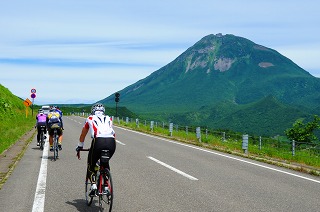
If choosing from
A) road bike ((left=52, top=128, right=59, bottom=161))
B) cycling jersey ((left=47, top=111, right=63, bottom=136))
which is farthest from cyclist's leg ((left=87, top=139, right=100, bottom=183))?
cycling jersey ((left=47, top=111, right=63, bottom=136))

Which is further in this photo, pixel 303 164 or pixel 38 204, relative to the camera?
pixel 303 164

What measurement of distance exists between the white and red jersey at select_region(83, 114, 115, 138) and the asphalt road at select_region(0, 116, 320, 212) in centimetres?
126

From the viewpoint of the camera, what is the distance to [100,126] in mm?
5910

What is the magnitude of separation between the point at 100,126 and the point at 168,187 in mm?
2662

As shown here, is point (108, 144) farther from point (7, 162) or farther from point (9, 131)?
point (9, 131)

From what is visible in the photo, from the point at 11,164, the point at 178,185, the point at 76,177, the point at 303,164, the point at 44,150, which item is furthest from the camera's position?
the point at 44,150

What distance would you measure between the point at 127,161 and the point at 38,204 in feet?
19.2

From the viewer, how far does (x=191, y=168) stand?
35.3ft

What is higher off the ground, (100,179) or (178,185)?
(100,179)

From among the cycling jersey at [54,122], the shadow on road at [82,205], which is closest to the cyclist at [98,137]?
the shadow on road at [82,205]

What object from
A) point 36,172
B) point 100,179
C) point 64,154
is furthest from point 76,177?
point 64,154

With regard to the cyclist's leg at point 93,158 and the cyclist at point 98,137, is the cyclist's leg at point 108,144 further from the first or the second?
the cyclist's leg at point 93,158

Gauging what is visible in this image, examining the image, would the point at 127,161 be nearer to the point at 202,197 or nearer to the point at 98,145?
the point at 202,197

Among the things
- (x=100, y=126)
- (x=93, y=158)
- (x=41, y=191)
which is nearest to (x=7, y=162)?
(x=41, y=191)
